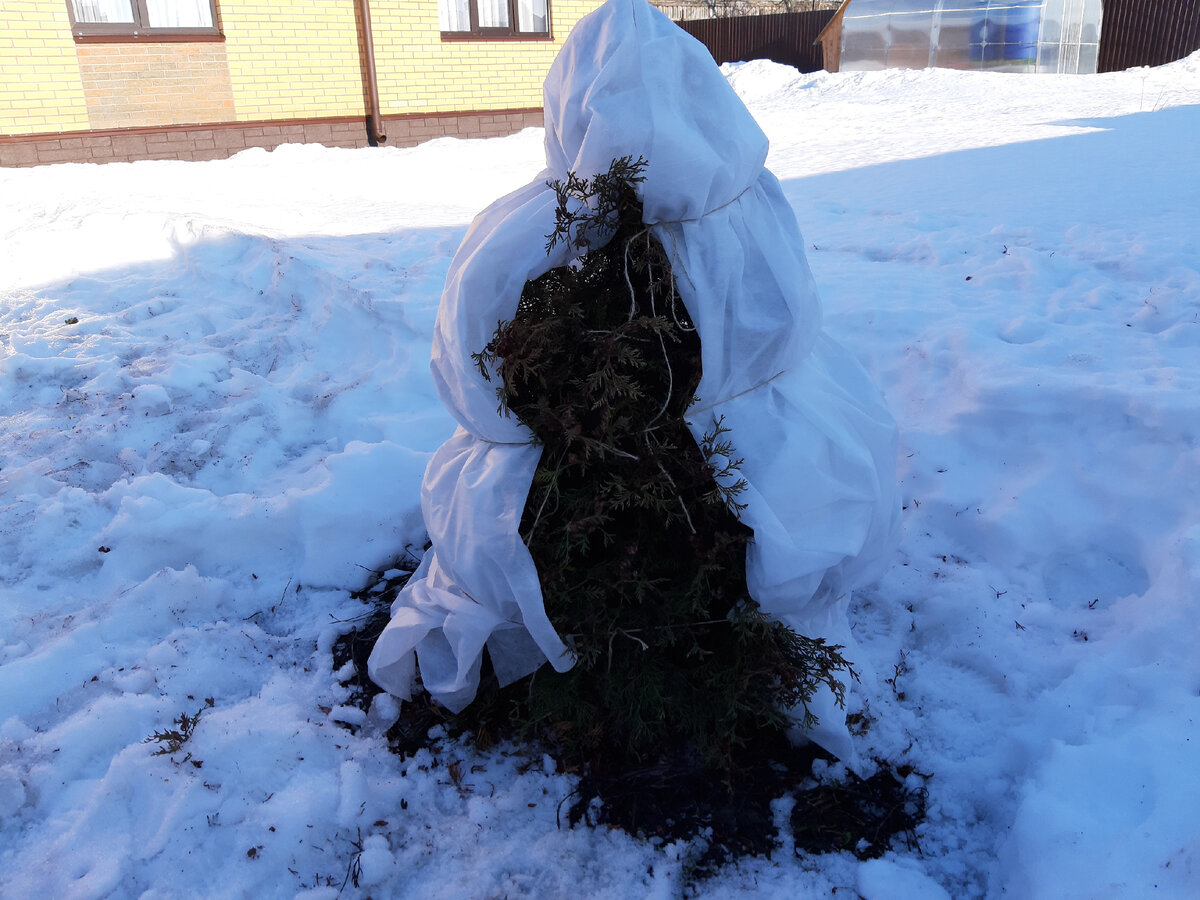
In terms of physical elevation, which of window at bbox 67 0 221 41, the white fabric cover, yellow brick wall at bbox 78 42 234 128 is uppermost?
window at bbox 67 0 221 41

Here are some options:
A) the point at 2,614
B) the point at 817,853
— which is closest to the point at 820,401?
the point at 817,853

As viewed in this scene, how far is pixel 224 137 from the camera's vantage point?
33.7ft

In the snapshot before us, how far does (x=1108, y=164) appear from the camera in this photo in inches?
271

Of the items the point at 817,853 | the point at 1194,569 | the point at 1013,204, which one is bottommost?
the point at 817,853

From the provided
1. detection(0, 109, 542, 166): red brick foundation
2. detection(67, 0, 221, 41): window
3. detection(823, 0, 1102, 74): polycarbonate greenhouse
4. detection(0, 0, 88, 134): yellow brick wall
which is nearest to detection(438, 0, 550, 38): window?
detection(0, 109, 542, 166): red brick foundation

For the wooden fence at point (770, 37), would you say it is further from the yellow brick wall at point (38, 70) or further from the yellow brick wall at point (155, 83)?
the yellow brick wall at point (38, 70)

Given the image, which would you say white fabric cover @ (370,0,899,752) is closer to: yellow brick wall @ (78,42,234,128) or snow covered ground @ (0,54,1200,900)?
snow covered ground @ (0,54,1200,900)

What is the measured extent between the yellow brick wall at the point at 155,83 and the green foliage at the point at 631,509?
9956 mm

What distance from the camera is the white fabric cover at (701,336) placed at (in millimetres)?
1929

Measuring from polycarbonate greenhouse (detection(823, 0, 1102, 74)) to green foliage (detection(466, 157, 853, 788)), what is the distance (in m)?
16.9

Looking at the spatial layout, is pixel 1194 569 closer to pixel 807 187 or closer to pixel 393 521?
pixel 393 521

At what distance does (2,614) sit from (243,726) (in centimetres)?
115

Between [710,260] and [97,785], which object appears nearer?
[710,260]

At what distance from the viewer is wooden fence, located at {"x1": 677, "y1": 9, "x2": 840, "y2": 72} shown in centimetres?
1983
